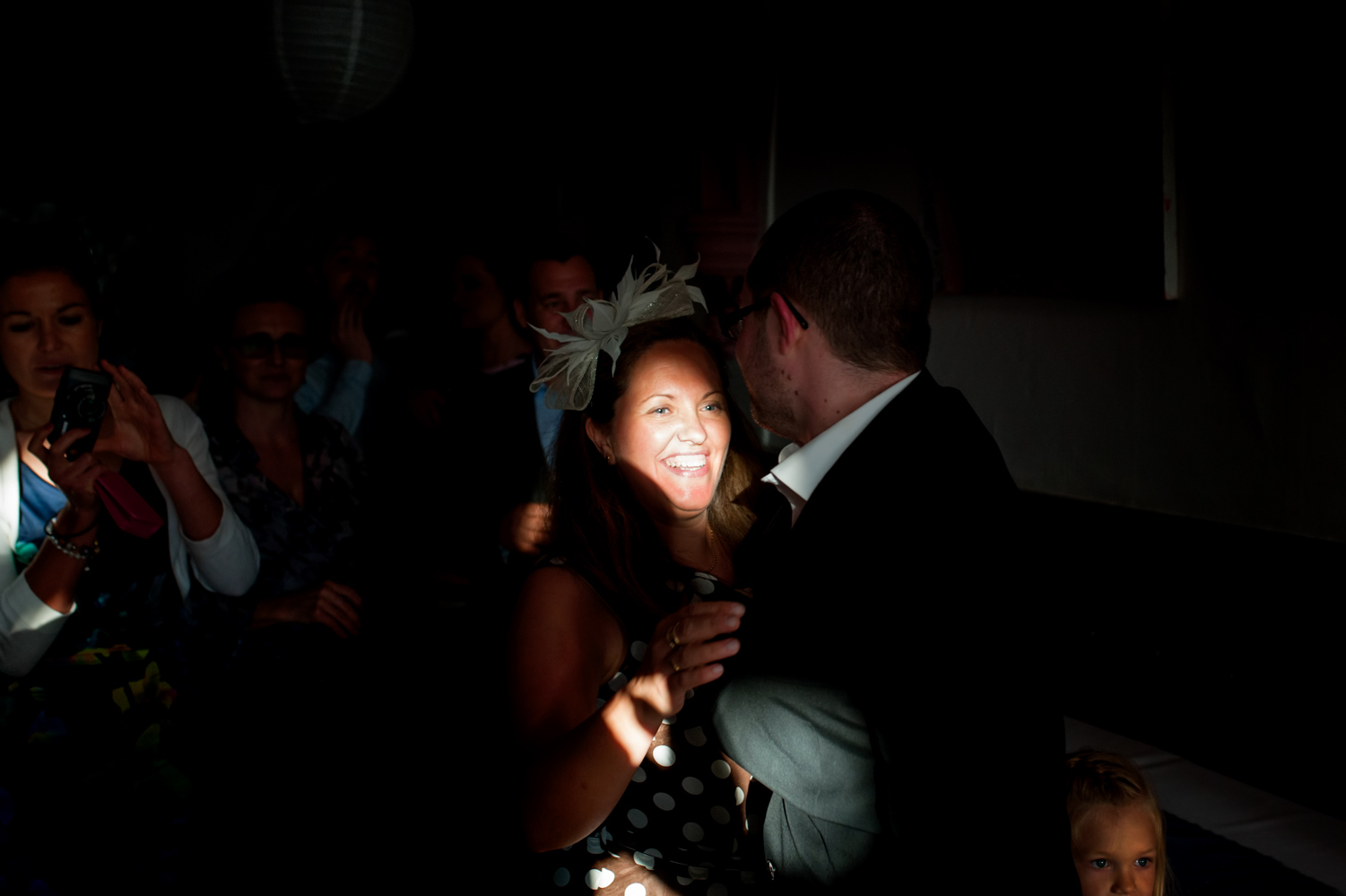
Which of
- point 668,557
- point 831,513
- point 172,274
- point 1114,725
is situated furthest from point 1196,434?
point 172,274

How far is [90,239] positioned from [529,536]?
4.49 ft

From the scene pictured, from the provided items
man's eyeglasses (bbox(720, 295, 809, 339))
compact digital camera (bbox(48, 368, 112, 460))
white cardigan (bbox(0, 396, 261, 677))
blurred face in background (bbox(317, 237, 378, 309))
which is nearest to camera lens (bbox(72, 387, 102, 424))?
compact digital camera (bbox(48, 368, 112, 460))

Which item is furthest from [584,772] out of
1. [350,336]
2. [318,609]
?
[350,336]

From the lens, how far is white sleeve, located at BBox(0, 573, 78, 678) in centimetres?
225

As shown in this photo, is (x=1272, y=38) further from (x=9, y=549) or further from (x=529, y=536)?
(x=9, y=549)

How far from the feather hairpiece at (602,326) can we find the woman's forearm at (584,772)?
0.66 meters

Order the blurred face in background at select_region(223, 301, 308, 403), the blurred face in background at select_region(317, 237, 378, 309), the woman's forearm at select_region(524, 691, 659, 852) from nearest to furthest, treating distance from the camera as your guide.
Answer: the woman's forearm at select_region(524, 691, 659, 852)
the blurred face in background at select_region(223, 301, 308, 403)
the blurred face in background at select_region(317, 237, 378, 309)

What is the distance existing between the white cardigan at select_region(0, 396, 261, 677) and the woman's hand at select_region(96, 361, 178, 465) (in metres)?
0.10

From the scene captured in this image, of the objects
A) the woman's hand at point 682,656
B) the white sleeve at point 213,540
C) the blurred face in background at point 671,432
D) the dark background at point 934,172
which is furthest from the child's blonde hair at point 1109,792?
the white sleeve at point 213,540

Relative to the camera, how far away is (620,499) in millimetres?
1864

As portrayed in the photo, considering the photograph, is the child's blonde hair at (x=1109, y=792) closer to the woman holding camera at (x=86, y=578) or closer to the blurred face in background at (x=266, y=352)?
the woman holding camera at (x=86, y=578)

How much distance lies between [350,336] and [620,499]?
2.49m

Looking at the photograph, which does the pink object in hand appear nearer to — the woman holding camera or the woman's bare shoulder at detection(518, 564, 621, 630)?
the woman holding camera

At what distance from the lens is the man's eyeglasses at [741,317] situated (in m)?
1.51
